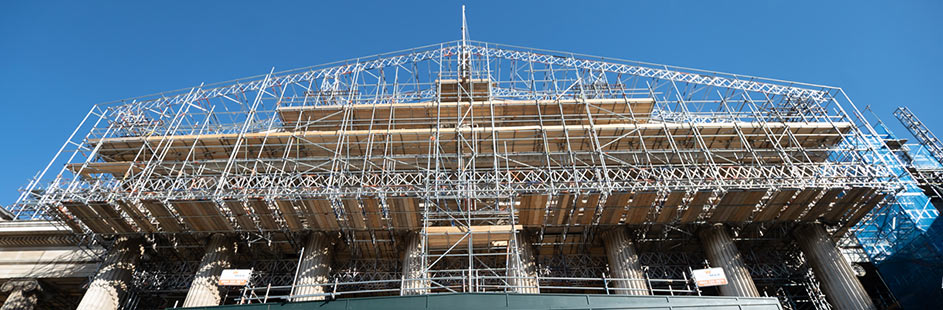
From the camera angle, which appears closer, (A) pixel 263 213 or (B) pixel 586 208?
(B) pixel 586 208

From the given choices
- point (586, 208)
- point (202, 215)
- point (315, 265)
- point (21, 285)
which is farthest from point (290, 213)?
point (21, 285)

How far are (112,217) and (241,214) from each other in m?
5.59

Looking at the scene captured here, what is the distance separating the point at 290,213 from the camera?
17.2 meters

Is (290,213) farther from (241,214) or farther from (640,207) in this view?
(640,207)

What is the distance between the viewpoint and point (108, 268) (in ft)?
63.1

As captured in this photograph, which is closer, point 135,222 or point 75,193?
point 75,193

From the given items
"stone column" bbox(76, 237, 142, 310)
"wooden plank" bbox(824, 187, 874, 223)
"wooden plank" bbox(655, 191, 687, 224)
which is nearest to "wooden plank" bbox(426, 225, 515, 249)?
"wooden plank" bbox(655, 191, 687, 224)

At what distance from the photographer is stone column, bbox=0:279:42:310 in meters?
20.7

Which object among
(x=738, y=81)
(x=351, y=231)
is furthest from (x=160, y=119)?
(x=738, y=81)

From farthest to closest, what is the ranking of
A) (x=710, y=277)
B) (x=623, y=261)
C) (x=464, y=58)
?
1. (x=464, y=58)
2. (x=623, y=261)
3. (x=710, y=277)

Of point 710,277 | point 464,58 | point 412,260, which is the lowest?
point 710,277

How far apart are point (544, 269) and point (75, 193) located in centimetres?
1818

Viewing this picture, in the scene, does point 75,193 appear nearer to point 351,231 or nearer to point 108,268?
point 108,268

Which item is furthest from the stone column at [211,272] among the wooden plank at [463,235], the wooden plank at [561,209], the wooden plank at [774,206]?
the wooden plank at [774,206]
